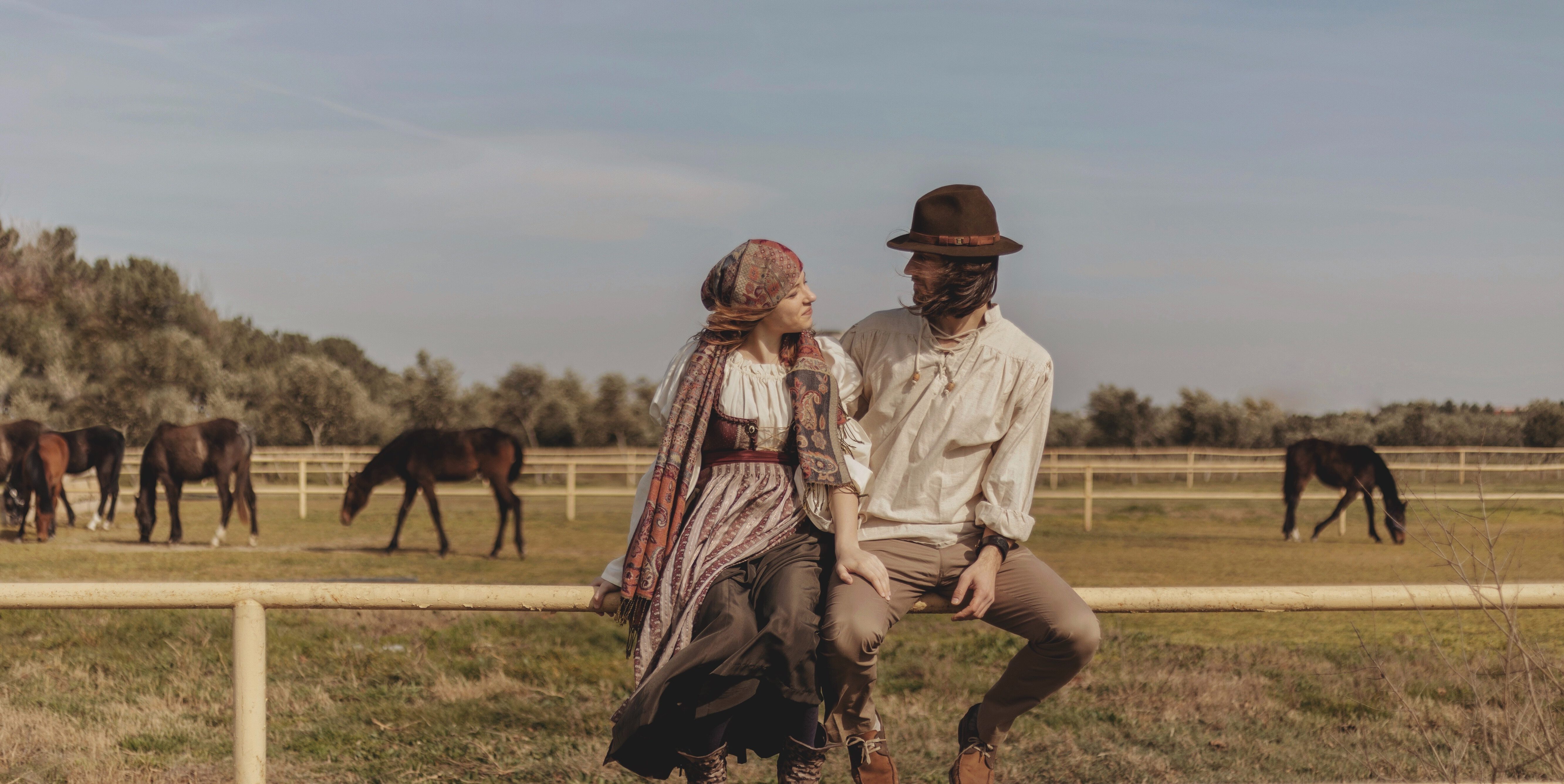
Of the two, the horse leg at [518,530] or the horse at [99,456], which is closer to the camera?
the horse leg at [518,530]

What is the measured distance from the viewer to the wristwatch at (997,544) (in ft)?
8.02

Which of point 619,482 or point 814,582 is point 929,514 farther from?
point 619,482

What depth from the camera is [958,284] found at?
2.58 meters

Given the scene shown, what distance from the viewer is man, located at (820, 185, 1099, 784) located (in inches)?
95.6

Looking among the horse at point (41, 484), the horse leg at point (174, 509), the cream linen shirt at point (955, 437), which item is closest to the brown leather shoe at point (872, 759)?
the cream linen shirt at point (955, 437)

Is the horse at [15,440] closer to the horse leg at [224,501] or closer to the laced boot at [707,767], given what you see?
the horse leg at [224,501]

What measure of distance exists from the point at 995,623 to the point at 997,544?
0.20 metres

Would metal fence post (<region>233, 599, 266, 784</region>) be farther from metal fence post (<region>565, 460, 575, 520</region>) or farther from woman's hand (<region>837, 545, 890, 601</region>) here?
metal fence post (<region>565, 460, 575, 520</region>)

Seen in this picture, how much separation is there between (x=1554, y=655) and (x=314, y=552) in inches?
487

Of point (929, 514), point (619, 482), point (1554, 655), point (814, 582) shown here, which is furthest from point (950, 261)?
point (619, 482)

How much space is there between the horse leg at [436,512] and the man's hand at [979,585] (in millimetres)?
11398

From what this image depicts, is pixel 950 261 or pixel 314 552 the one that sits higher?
pixel 950 261

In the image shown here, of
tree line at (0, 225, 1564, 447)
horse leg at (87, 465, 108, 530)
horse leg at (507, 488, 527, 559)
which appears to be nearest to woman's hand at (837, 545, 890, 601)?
horse leg at (507, 488, 527, 559)

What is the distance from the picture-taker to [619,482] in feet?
92.7
